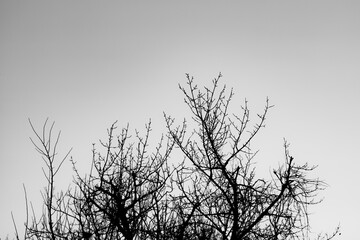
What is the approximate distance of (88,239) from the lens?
6094mm

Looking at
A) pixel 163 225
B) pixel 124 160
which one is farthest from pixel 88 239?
pixel 124 160

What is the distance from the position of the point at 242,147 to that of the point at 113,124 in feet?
7.64

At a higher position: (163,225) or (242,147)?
(242,147)

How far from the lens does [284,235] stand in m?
6.78

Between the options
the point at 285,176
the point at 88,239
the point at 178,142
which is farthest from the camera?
the point at 178,142

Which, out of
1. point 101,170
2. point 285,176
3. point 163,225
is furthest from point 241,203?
point 101,170

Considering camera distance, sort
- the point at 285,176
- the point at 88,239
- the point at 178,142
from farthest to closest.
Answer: the point at 178,142
the point at 285,176
the point at 88,239

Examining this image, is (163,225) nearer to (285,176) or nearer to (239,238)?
(239,238)

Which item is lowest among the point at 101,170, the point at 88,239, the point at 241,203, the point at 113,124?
the point at 88,239

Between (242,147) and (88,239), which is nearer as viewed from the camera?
(88,239)

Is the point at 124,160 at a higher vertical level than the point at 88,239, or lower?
higher

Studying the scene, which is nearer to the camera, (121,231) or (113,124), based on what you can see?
(121,231)

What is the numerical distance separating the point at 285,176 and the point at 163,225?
212cm

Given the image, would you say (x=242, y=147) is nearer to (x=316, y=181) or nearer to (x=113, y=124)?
(x=316, y=181)
